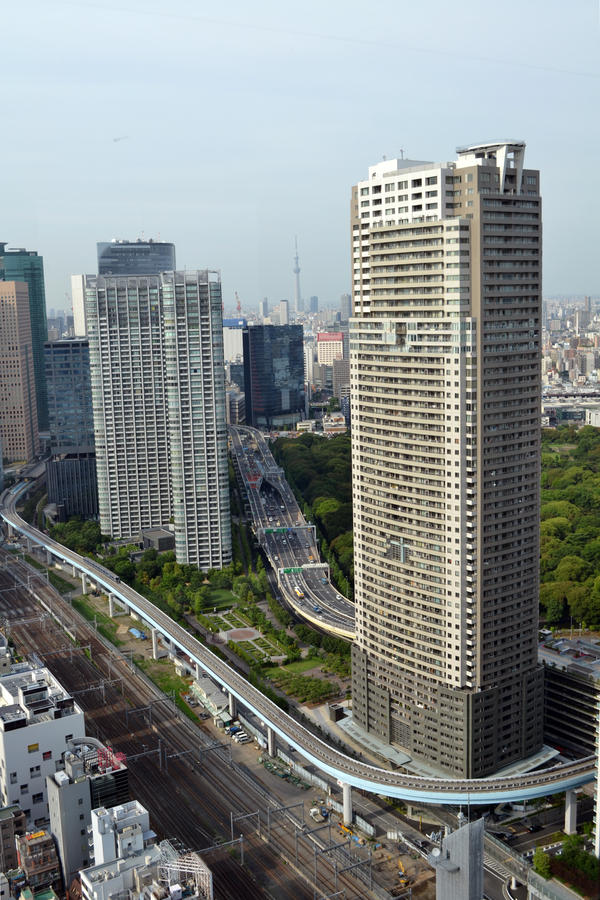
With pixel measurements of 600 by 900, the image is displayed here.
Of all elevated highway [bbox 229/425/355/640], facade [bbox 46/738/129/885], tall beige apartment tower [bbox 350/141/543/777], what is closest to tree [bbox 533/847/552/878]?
tall beige apartment tower [bbox 350/141/543/777]

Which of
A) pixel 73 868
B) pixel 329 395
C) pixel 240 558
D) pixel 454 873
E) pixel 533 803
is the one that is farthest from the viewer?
pixel 329 395

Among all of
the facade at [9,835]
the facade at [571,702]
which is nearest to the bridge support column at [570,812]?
the facade at [571,702]

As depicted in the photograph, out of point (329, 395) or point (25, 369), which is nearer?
point (25, 369)

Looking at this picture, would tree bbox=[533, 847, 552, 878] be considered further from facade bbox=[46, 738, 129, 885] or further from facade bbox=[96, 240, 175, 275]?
facade bbox=[96, 240, 175, 275]

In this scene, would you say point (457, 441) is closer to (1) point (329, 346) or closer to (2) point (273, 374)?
(2) point (273, 374)

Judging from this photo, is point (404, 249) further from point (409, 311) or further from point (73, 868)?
point (73, 868)

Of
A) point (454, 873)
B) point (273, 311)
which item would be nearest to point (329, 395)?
point (273, 311)

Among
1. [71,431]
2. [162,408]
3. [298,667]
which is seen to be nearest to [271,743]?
[298,667]
